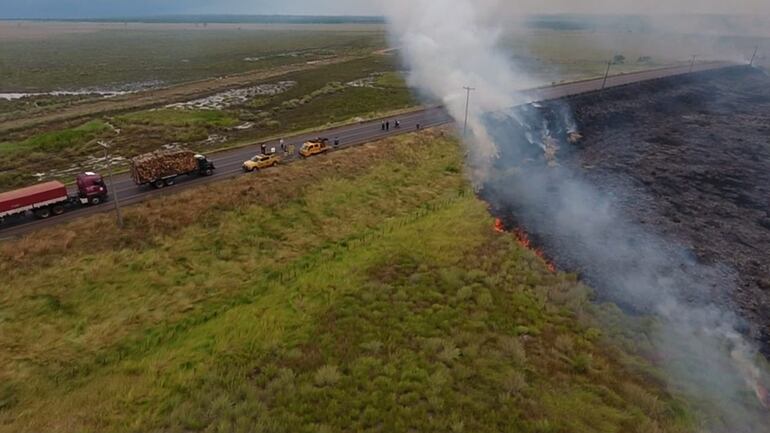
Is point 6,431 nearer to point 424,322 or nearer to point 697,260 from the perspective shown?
point 424,322

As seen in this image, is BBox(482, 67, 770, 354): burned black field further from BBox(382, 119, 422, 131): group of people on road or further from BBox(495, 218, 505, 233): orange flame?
BBox(382, 119, 422, 131): group of people on road

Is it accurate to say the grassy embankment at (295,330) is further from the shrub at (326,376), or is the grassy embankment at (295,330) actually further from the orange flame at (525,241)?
the orange flame at (525,241)

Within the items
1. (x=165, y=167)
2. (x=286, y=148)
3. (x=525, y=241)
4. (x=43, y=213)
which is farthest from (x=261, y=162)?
(x=525, y=241)

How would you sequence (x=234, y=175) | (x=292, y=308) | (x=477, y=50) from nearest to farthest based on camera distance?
(x=292, y=308), (x=234, y=175), (x=477, y=50)

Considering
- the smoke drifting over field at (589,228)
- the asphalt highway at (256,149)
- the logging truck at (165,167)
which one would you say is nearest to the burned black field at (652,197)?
the smoke drifting over field at (589,228)

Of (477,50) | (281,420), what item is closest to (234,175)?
(281,420)

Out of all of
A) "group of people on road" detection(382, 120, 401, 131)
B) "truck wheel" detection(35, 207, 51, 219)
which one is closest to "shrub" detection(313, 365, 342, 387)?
"truck wheel" detection(35, 207, 51, 219)

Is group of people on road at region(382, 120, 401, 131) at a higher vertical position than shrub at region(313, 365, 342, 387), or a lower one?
higher
